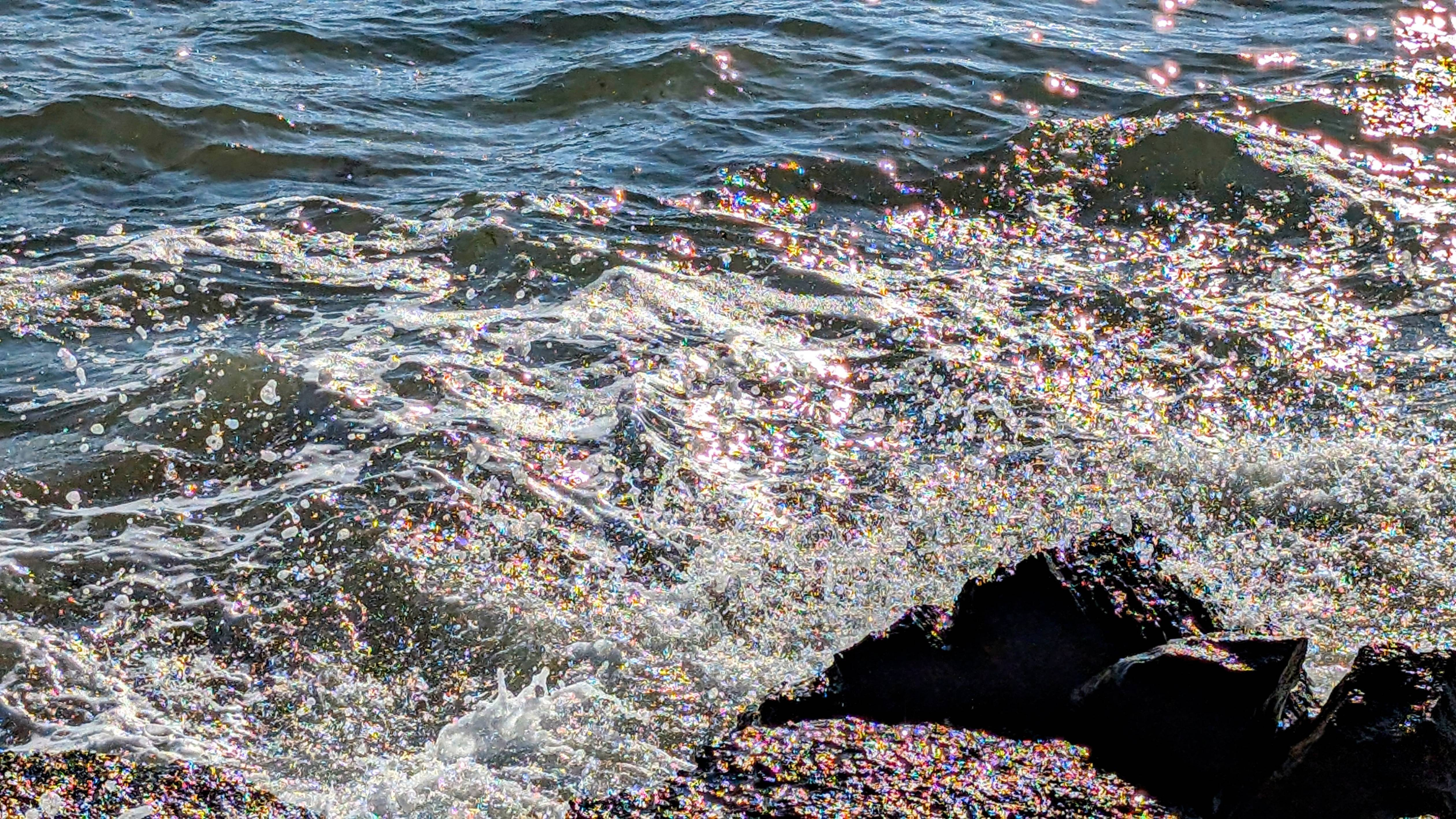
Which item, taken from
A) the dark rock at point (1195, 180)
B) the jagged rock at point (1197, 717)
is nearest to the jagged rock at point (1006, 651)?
the jagged rock at point (1197, 717)

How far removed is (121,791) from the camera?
104 inches

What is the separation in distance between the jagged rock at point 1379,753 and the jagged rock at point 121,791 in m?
2.10

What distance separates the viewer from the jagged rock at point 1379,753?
103 inches

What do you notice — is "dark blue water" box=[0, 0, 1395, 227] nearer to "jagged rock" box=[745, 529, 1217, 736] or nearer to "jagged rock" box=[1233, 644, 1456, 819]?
"jagged rock" box=[745, 529, 1217, 736]

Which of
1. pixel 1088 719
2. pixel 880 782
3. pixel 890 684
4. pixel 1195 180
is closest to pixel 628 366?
pixel 890 684

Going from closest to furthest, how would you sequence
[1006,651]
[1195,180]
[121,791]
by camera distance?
[121,791], [1006,651], [1195,180]

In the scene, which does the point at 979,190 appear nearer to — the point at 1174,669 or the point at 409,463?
the point at 409,463

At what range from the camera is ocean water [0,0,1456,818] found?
3.88 metres

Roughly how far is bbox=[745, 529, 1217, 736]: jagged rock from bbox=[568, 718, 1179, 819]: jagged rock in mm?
250

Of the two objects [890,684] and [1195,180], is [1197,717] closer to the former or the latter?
[890,684]

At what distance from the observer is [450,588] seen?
4.20 m

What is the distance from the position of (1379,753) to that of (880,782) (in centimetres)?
103

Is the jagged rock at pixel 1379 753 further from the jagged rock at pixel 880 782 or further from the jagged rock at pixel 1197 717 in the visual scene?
the jagged rock at pixel 880 782

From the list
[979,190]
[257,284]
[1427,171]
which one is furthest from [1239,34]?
[257,284]
